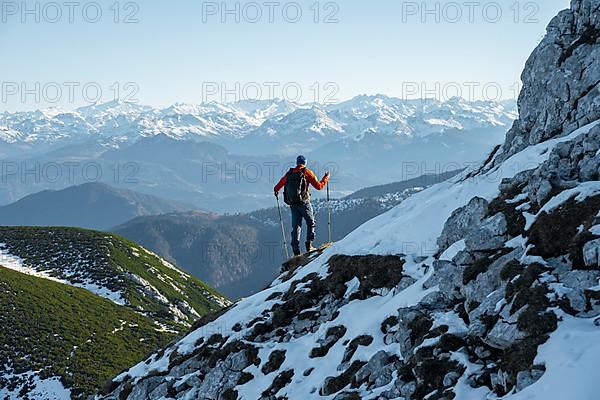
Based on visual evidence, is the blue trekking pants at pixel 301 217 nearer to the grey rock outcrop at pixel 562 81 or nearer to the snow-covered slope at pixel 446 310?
the snow-covered slope at pixel 446 310

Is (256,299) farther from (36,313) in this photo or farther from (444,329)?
(36,313)

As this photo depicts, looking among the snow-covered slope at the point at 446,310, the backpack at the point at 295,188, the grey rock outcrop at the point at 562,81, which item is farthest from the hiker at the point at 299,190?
the grey rock outcrop at the point at 562,81

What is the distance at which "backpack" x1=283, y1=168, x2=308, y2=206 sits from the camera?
30203 mm

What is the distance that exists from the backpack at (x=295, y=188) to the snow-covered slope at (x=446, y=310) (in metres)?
3.69

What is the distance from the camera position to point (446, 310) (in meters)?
16.5

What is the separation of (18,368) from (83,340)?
41.1 feet

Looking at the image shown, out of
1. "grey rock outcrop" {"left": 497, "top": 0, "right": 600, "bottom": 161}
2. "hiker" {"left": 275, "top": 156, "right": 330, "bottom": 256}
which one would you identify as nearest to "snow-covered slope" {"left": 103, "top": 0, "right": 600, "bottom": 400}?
"grey rock outcrop" {"left": 497, "top": 0, "right": 600, "bottom": 161}

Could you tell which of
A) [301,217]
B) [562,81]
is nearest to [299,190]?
[301,217]

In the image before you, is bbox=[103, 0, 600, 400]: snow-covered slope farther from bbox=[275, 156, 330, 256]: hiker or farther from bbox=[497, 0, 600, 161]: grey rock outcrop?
bbox=[275, 156, 330, 256]: hiker

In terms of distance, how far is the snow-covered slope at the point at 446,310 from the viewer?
12.3 metres

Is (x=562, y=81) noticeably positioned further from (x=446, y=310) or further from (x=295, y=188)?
(x=446, y=310)

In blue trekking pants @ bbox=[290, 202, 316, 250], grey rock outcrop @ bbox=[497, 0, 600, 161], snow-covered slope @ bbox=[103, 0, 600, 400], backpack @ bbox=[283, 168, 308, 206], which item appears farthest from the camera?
blue trekking pants @ bbox=[290, 202, 316, 250]

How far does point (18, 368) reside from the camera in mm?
54031

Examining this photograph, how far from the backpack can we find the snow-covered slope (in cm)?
369
